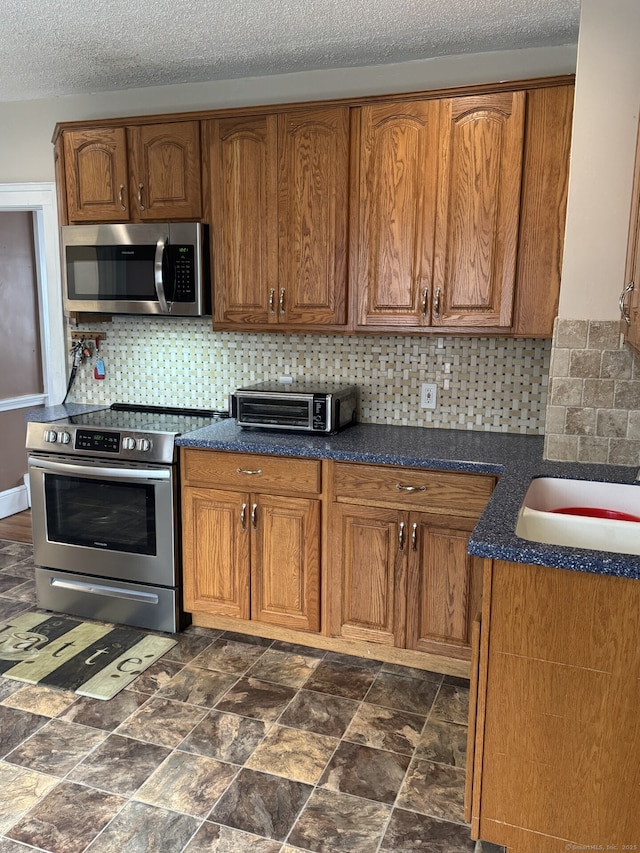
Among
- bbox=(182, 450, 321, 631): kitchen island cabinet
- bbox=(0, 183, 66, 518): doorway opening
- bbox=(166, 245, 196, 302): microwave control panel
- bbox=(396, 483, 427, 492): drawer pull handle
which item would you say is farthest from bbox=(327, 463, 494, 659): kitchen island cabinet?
bbox=(0, 183, 66, 518): doorway opening

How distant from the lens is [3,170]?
3.88 m

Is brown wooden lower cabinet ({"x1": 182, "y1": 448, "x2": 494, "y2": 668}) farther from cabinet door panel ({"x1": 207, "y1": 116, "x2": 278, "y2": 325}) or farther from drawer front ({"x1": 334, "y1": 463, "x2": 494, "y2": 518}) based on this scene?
cabinet door panel ({"x1": 207, "y1": 116, "x2": 278, "y2": 325})

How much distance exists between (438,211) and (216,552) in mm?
1734

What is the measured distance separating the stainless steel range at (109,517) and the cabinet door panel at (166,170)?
101 centimetres

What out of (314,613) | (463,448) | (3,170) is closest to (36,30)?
(3,170)

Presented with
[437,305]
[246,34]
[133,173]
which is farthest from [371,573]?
[246,34]

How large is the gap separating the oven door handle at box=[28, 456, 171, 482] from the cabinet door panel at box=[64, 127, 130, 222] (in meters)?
1.20

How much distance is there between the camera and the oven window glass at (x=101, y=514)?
3080mm

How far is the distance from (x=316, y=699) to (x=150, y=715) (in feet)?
2.02

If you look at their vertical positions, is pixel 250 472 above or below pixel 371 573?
above

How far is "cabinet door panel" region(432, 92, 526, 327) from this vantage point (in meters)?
2.68

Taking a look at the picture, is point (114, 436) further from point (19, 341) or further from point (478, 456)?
point (19, 341)

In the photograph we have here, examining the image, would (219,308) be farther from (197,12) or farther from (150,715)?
(150,715)

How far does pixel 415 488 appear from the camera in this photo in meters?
2.68
